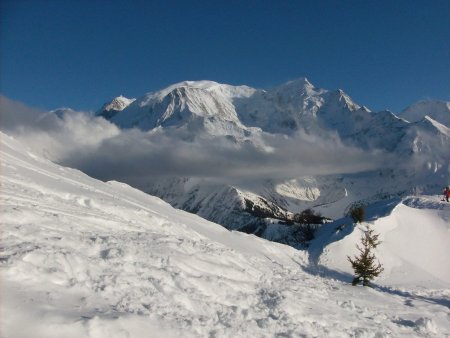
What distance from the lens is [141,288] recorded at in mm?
14594

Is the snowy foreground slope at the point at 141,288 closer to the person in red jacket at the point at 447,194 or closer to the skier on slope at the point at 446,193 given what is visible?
the skier on slope at the point at 446,193

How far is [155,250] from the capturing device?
→ 60.4 ft

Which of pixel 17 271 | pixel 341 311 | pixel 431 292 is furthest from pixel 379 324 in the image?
pixel 431 292

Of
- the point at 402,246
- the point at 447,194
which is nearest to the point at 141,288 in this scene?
the point at 402,246

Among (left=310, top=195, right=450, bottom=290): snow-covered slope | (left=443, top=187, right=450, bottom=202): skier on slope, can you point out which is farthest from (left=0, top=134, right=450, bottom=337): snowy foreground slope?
(left=443, top=187, right=450, bottom=202): skier on slope

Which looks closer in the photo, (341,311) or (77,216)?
(341,311)

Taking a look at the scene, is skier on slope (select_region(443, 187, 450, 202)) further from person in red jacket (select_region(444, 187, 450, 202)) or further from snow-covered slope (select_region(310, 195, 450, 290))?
snow-covered slope (select_region(310, 195, 450, 290))

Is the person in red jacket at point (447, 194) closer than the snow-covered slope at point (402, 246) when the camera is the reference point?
No

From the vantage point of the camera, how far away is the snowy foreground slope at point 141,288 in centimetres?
1202

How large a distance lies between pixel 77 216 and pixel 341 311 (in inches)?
460

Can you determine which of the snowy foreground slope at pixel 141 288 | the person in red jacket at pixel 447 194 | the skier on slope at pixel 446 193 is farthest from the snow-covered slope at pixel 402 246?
the snowy foreground slope at pixel 141 288

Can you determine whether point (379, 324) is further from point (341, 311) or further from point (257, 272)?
point (257, 272)

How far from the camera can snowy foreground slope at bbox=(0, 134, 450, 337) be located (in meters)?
12.0

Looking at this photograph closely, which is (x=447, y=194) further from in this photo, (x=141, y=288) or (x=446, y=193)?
(x=141, y=288)
